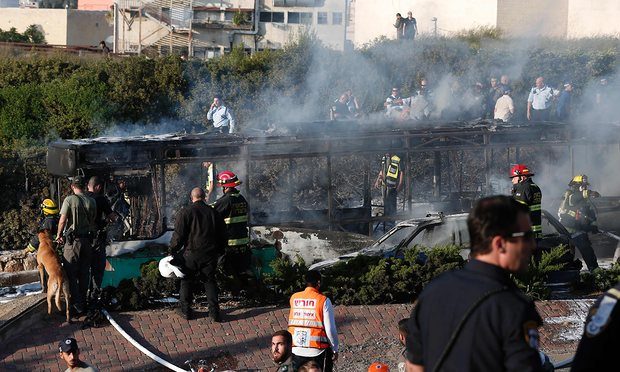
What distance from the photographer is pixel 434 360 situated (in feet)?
Answer: 12.4

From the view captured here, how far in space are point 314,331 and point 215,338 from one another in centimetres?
319

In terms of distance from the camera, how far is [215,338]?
1038 centimetres

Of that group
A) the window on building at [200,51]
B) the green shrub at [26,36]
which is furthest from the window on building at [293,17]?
the green shrub at [26,36]

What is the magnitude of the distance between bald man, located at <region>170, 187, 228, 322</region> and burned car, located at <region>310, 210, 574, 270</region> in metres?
2.36

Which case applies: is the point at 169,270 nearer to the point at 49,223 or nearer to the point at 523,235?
the point at 49,223

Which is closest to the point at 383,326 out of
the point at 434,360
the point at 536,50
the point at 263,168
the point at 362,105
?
the point at 263,168

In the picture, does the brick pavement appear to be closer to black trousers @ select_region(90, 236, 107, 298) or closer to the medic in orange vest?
black trousers @ select_region(90, 236, 107, 298)

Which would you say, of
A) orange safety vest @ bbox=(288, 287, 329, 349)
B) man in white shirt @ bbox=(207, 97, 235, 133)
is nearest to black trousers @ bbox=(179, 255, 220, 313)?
orange safety vest @ bbox=(288, 287, 329, 349)

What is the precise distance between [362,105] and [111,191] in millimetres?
12303

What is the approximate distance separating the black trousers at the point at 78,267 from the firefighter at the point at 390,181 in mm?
5748

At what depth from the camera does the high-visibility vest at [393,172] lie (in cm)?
1532

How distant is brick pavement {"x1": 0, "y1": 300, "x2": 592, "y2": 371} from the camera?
388 inches

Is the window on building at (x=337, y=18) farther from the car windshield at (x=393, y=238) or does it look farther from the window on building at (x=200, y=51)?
the car windshield at (x=393, y=238)

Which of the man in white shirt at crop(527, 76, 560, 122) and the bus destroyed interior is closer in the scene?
the bus destroyed interior
